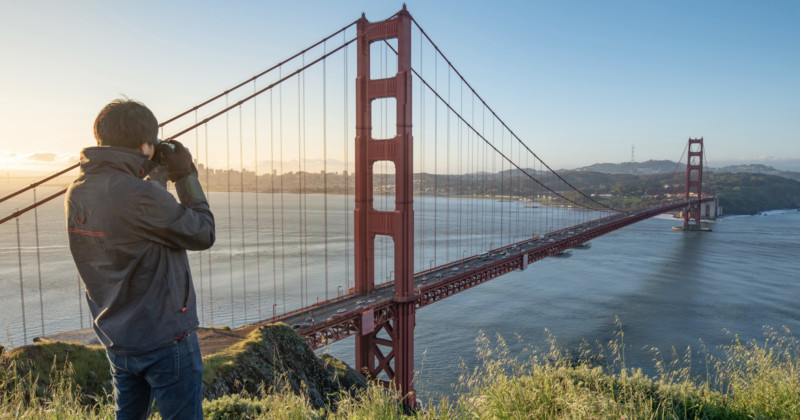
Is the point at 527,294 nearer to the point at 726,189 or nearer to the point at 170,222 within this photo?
the point at 170,222

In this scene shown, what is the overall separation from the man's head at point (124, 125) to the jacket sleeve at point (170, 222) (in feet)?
0.74

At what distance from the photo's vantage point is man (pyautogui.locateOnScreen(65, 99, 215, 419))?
63.2 inches

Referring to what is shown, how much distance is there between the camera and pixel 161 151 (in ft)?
6.13

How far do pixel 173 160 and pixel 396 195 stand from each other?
13.0 metres

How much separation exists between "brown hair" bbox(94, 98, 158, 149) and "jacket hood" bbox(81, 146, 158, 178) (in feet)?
0.23

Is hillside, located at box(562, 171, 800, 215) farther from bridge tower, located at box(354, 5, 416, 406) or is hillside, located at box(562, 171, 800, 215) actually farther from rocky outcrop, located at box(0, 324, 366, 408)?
rocky outcrop, located at box(0, 324, 366, 408)

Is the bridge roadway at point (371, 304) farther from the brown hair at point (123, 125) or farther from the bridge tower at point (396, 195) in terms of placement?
the brown hair at point (123, 125)

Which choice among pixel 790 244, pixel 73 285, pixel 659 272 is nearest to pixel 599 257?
pixel 659 272

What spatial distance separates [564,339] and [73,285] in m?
28.7

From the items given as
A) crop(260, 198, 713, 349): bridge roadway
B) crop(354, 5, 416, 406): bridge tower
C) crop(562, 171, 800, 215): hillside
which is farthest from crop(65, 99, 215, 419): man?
crop(562, 171, 800, 215): hillside

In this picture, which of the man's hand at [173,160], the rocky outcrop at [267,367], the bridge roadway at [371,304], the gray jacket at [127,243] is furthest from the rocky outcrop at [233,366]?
the man's hand at [173,160]

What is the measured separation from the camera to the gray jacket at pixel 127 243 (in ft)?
5.25

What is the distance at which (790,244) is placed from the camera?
50688mm

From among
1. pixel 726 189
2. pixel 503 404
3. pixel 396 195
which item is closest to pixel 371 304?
pixel 396 195
